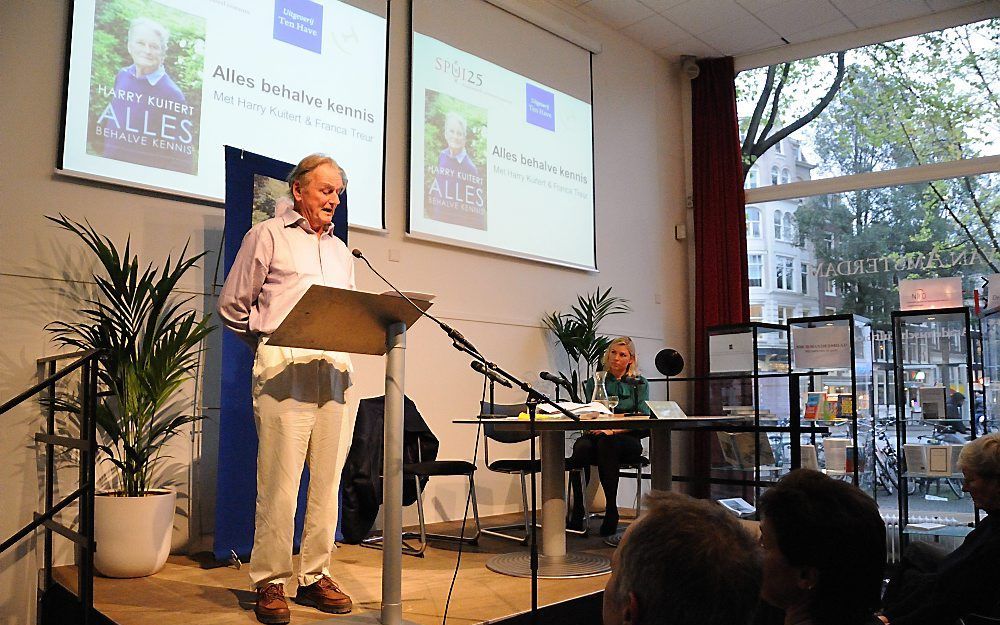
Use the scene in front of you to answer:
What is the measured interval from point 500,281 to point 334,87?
1802 millimetres

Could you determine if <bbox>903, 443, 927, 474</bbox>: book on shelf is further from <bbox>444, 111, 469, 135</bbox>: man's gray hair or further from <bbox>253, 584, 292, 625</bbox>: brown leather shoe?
<bbox>253, 584, 292, 625</bbox>: brown leather shoe

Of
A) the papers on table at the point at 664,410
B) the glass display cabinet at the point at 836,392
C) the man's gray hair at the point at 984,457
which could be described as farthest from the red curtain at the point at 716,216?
the man's gray hair at the point at 984,457

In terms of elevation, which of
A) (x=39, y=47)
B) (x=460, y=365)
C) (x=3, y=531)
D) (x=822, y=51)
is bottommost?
(x=3, y=531)

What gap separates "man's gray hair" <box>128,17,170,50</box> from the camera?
4082 millimetres

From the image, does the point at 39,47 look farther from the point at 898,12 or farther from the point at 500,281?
the point at 898,12

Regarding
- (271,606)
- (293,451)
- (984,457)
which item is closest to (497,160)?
(293,451)

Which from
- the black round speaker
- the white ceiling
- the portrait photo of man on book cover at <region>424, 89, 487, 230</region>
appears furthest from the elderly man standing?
the white ceiling

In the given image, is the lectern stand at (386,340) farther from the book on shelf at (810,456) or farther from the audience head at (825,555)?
the book on shelf at (810,456)

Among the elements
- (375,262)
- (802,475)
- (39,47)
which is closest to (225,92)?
(39,47)

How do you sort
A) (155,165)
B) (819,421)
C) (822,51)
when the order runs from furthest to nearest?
(822,51) < (819,421) < (155,165)

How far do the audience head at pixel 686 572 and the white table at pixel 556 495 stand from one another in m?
2.24

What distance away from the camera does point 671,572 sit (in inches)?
42.1

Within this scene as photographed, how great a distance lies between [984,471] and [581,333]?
3788 mm

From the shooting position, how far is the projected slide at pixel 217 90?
396 centimetres
